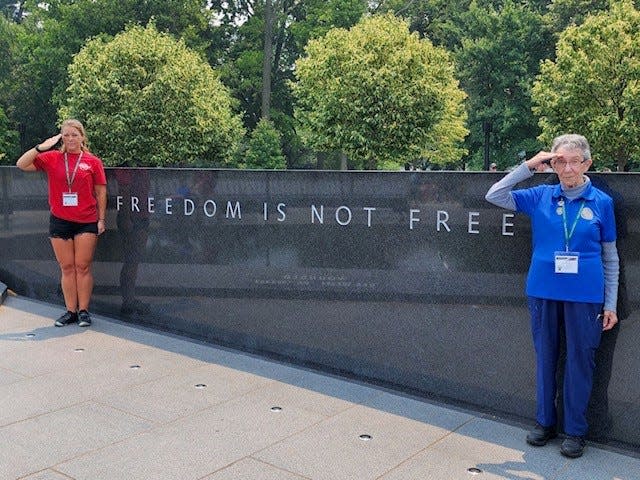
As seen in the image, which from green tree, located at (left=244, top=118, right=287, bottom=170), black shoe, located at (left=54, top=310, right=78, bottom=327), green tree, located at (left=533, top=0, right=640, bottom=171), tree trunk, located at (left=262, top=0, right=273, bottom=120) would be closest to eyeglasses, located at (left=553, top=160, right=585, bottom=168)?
black shoe, located at (left=54, top=310, right=78, bottom=327)

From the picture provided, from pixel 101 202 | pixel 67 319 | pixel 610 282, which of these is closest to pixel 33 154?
pixel 101 202

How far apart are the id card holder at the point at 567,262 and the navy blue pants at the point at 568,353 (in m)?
0.21

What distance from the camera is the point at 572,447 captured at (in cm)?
405

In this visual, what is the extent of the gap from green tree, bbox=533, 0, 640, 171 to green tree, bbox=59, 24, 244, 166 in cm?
1290

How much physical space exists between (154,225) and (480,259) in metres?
3.60

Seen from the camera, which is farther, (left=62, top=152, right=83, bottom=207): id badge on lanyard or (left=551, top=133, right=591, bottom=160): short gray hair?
(left=62, top=152, right=83, bottom=207): id badge on lanyard

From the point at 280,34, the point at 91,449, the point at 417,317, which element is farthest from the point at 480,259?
the point at 280,34

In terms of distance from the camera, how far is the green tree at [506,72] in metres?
37.5

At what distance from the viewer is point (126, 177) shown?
23.8 feet

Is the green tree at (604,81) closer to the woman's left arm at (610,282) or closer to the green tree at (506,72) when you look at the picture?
the green tree at (506,72)

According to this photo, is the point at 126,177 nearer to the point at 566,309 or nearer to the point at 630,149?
the point at 566,309

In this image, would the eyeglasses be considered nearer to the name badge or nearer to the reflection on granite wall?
the reflection on granite wall

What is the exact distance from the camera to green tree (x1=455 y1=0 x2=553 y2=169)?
123ft

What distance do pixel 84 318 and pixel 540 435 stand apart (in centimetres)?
477
